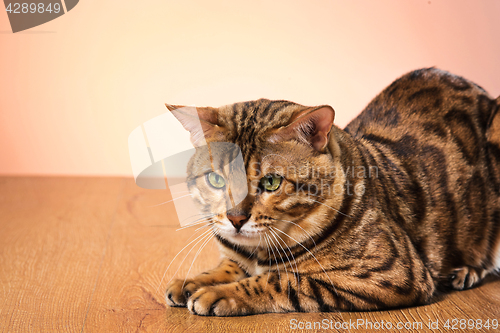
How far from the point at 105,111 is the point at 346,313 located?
1072 mm

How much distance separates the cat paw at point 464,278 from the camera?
107cm

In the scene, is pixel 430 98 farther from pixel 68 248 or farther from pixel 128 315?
pixel 68 248

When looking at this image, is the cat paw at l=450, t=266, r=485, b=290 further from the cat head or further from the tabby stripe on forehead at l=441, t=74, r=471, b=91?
the tabby stripe on forehead at l=441, t=74, r=471, b=91

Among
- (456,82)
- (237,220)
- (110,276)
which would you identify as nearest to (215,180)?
(237,220)

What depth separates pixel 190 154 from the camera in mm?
1085

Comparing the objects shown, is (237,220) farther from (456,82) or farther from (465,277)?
(456,82)

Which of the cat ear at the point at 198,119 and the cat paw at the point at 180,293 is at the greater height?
the cat ear at the point at 198,119

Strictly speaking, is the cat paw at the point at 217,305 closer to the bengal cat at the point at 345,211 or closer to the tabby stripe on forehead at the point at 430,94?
the bengal cat at the point at 345,211

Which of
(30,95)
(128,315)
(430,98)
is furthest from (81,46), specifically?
(430,98)

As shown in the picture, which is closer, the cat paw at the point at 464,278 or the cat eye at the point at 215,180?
the cat eye at the point at 215,180

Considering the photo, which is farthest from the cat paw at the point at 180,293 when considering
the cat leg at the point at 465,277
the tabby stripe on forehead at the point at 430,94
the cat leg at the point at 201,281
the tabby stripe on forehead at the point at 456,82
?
the tabby stripe on forehead at the point at 456,82

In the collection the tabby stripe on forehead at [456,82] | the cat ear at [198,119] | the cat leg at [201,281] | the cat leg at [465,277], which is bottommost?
the cat leg at [465,277]

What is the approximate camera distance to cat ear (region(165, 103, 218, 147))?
937 millimetres

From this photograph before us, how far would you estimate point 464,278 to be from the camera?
107cm
